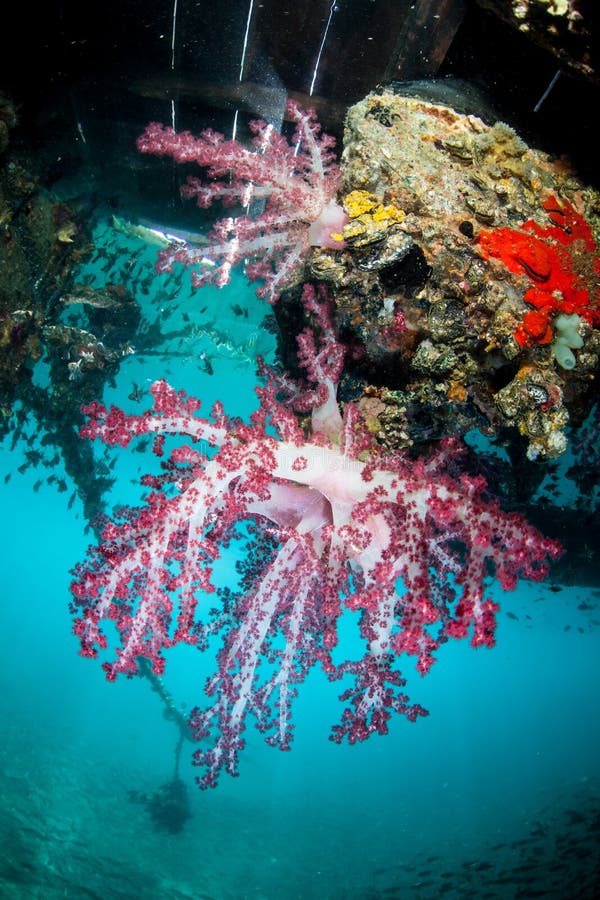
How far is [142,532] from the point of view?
3170 millimetres

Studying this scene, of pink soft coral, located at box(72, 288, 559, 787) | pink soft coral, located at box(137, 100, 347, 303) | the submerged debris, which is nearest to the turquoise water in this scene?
pink soft coral, located at box(137, 100, 347, 303)

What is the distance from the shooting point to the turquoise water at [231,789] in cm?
1361

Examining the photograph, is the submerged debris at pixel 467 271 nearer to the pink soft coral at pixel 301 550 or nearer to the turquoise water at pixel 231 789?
the pink soft coral at pixel 301 550

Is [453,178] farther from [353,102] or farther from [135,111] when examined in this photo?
[135,111]

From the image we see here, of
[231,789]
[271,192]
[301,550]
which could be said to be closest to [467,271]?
[271,192]

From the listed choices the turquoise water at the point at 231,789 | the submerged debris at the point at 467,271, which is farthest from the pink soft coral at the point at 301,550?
the turquoise water at the point at 231,789

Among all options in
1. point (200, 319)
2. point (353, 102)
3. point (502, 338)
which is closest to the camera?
point (502, 338)

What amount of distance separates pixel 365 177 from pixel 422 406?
1.81 metres

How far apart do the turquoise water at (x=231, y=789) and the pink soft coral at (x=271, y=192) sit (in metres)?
6.33

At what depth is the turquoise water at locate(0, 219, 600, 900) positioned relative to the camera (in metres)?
13.6

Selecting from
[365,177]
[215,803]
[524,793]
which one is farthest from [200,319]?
[524,793]

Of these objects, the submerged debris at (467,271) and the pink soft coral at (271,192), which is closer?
the submerged debris at (467,271)

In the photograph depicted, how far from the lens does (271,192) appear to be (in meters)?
3.93

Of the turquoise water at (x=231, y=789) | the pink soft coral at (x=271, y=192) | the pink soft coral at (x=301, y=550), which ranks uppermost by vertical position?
the pink soft coral at (x=271, y=192)
